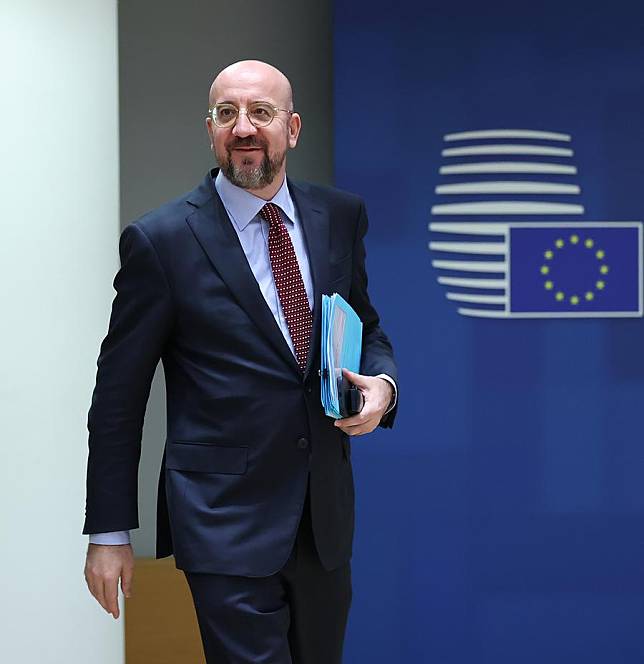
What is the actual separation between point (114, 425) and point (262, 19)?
296 cm

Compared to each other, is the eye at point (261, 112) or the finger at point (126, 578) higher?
the eye at point (261, 112)

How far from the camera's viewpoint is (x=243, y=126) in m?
2.32

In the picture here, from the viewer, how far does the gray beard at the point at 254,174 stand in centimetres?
236

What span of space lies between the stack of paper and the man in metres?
0.06

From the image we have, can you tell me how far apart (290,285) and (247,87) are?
16.7 inches

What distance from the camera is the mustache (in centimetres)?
234

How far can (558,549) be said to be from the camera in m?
4.04

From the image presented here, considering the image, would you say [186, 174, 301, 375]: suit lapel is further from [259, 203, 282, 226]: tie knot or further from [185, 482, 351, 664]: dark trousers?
[185, 482, 351, 664]: dark trousers

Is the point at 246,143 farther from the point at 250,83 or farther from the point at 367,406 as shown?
the point at 367,406

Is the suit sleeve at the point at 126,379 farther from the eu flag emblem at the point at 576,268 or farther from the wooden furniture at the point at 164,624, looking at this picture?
the wooden furniture at the point at 164,624

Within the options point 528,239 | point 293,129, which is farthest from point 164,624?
point 293,129

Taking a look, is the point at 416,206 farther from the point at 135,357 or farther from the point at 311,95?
the point at 135,357

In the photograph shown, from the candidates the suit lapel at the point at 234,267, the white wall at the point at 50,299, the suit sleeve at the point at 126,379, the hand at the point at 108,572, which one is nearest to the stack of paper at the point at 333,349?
the suit lapel at the point at 234,267

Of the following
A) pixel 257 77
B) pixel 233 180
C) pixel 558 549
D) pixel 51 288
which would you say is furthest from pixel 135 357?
pixel 558 549
